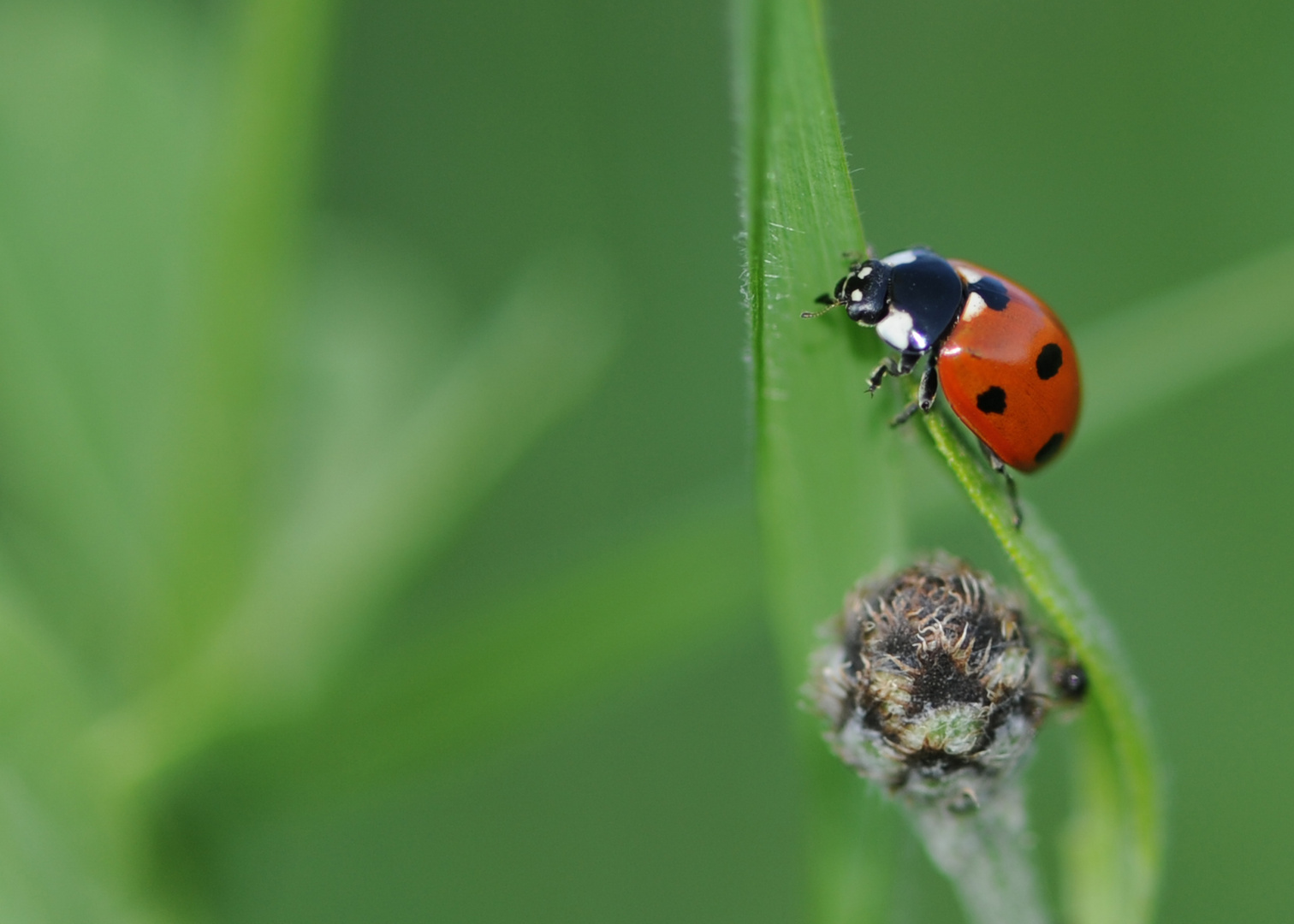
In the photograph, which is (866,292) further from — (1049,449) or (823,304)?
(1049,449)

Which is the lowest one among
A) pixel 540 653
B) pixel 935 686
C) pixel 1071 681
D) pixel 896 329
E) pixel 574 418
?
pixel 574 418

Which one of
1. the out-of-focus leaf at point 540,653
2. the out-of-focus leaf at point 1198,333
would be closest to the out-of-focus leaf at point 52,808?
the out-of-focus leaf at point 540,653

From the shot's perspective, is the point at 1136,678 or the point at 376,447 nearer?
the point at 376,447

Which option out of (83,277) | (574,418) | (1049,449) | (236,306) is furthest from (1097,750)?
(574,418)

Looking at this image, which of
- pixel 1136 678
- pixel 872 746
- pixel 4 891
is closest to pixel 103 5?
pixel 4 891

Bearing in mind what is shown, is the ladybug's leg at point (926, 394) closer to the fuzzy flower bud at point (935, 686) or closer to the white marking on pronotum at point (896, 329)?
the white marking on pronotum at point (896, 329)

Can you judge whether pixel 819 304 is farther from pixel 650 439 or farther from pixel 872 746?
pixel 650 439

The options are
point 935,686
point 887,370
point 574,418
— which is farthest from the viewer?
point 574,418
